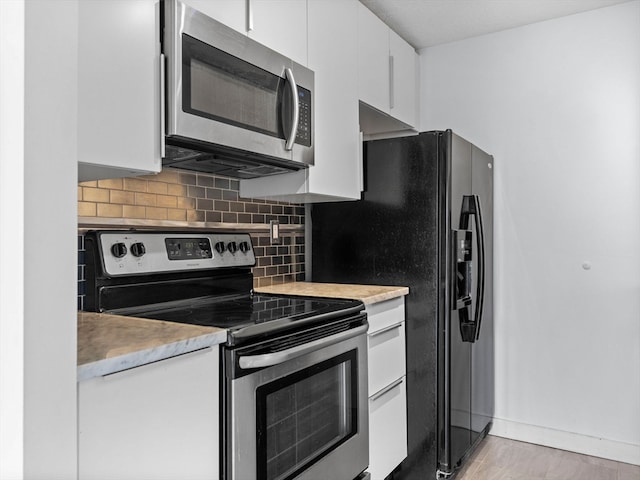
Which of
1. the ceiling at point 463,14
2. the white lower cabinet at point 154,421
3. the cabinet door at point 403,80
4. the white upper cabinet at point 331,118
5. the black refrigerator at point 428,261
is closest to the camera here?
the white lower cabinet at point 154,421

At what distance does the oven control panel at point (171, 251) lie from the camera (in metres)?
1.65

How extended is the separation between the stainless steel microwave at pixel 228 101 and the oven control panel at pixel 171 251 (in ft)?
0.94

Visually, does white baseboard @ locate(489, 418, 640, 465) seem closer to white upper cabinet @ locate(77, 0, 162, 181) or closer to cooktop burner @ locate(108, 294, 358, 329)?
cooktop burner @ locate(108, 294, 358, 329)

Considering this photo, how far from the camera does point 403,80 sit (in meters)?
3.01

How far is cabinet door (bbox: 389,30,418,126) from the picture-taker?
2863 mm

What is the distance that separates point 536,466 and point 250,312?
6.28ft

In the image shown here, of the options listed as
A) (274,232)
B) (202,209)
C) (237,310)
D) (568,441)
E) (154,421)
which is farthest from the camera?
(568,441)

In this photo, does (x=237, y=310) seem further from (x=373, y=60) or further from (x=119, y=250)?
(x=373, y=60)

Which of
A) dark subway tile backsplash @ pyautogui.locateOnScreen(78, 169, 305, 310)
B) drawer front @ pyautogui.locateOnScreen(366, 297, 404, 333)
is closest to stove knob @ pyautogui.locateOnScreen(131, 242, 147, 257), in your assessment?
dark subway tile backsplash @ pyautogui.locateOnScreen(78, 169, 305, 310)

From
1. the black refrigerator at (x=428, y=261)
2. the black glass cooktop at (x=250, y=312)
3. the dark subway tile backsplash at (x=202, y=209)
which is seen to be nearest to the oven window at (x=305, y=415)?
the black glass cooktop at (x=250, y=312)

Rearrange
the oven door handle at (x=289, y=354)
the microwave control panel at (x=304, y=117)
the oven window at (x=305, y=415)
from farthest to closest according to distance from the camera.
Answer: the microwave control panel at (x=304, y=117), the oven window at (x=305, y=415), the oven door handle at (x=289, y=354)

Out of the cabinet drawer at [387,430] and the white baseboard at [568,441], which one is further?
the white baseboard at [568,441]

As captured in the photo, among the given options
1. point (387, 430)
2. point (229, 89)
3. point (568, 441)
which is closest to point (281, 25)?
point (229, 89)
